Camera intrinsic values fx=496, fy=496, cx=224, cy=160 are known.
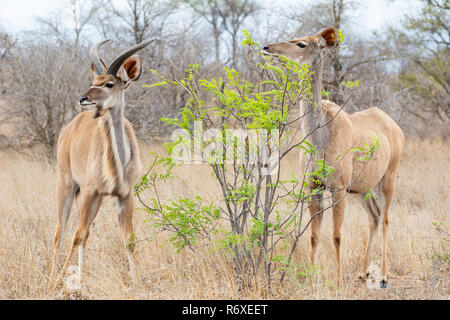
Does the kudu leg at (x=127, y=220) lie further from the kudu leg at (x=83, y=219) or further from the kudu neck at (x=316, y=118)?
the kudu neck at (x=316, y=118)

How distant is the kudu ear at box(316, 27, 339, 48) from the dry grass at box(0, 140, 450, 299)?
1.83m

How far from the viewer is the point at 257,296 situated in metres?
3.46

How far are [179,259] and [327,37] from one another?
89.8 inches

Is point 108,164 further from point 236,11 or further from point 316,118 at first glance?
point 236,11

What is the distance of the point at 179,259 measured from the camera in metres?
4.24

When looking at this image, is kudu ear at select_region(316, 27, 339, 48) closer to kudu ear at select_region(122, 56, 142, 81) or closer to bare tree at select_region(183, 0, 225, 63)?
kudu ear at select_region(122, 56, 142, 81)

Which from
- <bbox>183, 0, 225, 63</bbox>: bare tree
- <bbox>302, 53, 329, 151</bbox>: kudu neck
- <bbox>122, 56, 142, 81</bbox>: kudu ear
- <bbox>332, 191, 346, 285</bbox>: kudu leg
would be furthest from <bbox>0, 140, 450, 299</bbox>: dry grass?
<bbox>183, 0, 225, 63</bbox>: bare tree

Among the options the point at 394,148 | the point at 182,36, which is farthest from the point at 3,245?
the point at 182,36

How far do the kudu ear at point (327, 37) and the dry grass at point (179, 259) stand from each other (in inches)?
72.2

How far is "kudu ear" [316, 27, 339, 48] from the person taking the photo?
4.16 m

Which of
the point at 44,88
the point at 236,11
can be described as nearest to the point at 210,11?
the point at 236,11

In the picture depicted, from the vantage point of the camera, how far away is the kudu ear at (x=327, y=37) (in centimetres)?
416

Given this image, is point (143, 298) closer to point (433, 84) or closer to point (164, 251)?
point (164, 251)
